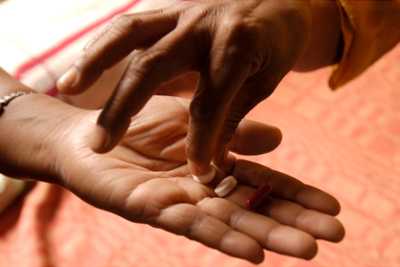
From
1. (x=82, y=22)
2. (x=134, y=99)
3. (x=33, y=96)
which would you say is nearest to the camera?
(x=134, y=99)

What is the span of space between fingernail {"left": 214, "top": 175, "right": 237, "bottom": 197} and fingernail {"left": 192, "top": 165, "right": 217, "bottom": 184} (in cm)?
1

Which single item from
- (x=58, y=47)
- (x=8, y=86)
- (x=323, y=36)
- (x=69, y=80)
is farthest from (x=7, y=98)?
(x=323, y=36)

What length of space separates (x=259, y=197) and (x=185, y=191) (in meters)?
0.09

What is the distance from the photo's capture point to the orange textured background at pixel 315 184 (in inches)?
37.0

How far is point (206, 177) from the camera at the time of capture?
66cm

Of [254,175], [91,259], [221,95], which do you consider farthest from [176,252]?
[221,95]

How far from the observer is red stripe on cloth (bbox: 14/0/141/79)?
1.07 meters

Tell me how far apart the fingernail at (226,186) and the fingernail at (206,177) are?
1 centimetres

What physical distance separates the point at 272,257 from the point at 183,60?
0.48 m

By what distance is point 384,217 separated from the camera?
97cm

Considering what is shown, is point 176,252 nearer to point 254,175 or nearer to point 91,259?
point 91,259

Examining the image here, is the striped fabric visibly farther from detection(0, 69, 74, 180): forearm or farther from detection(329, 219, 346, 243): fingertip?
detection(329, 219, 346, 243): fingertip

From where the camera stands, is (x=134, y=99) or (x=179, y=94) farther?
(x=179, y=94)

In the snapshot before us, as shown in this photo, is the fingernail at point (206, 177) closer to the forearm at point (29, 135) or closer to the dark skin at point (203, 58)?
the dark skin at point (203, 58)
